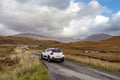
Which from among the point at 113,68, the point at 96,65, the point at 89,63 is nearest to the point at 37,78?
the point at 113,68

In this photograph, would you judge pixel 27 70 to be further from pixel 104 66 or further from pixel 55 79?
pixel 104 66

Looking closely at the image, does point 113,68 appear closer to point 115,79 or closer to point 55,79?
point 115,79

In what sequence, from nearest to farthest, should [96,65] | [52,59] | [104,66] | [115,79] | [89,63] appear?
[115,79] < [104,66] < [96,65] < [89,63] < [52,59]

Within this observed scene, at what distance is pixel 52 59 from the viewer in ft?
103

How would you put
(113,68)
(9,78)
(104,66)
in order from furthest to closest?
(104,66) → (113,68) → (9,78)

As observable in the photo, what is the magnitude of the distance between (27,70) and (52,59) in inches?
414

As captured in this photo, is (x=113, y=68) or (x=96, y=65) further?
(x=96, y=65)

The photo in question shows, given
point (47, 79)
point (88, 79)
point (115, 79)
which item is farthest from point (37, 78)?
point (115, 79)

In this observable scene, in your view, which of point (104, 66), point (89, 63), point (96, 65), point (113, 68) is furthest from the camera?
point (89, 63)

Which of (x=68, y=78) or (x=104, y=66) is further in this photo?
(x=104, y=66)

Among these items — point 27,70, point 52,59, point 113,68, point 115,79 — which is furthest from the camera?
point 52,59

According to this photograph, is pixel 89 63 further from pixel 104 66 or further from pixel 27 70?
pixel 27 70

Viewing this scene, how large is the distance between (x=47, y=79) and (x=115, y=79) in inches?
218

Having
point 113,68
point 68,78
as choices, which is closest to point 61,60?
point 113,68
